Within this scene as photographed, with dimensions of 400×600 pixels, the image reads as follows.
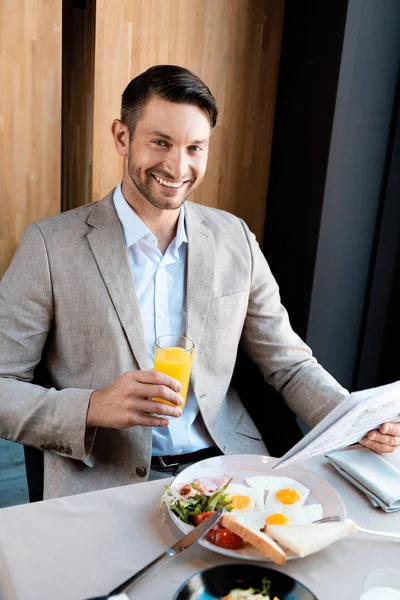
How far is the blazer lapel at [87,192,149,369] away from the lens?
1.63m

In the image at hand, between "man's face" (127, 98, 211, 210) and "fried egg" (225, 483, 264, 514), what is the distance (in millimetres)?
810

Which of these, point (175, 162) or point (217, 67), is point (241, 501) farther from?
point (217, 67)

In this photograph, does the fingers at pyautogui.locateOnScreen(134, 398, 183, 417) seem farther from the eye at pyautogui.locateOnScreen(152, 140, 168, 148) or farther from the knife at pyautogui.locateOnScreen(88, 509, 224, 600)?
the eye at pyautogui.locateOnScreen(152, 140, 168, 148)

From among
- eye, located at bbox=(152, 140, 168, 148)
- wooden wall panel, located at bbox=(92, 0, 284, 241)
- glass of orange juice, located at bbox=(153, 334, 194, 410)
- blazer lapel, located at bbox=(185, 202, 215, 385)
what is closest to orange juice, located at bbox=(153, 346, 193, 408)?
glass of orange juice, located at bbox=(153, 334, 194, 410)

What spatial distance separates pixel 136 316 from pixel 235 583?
809 millimetres

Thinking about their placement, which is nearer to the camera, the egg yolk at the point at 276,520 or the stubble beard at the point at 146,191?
the egg yolk at the point at 276,520

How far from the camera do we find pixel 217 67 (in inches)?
87.7

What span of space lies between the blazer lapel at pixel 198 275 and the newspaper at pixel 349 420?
1.88 feet

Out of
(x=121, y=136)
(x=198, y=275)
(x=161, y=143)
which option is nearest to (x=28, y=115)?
(x=121, y=136)

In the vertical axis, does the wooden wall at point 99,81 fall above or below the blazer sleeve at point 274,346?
above

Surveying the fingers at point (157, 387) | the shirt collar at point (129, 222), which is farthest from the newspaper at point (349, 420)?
the shirt collar at point (129, 222)

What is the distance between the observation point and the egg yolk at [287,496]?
4.01ft

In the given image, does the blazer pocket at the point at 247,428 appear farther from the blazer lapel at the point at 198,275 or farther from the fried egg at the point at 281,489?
the fried egg at the point at 281,489

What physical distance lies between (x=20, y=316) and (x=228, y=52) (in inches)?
49.8
